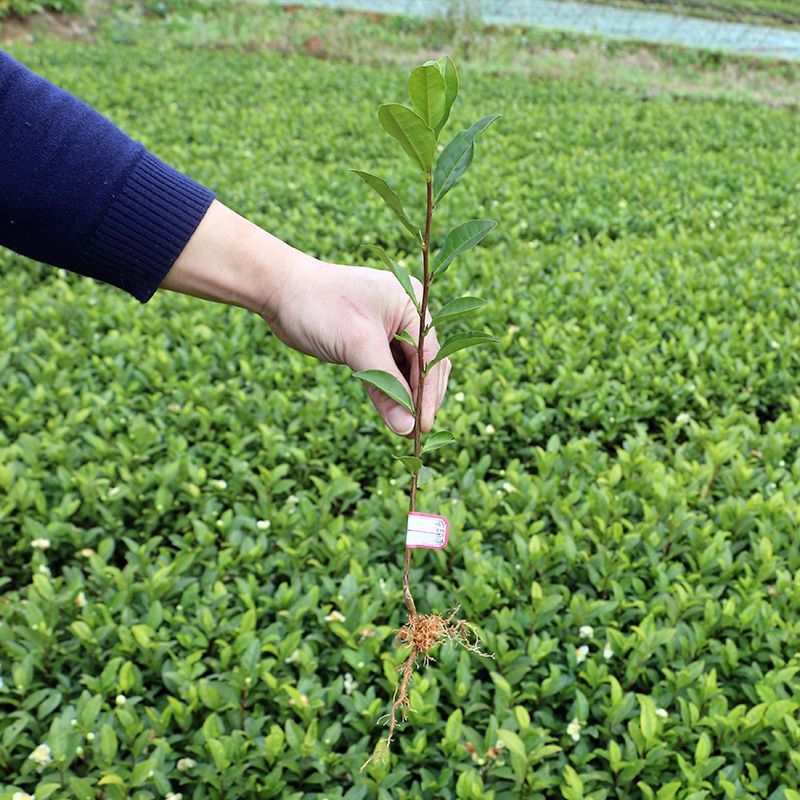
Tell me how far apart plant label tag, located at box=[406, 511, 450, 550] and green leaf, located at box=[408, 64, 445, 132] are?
499 millimetres

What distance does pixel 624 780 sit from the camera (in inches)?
70.1

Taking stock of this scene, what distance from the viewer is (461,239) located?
103 cm

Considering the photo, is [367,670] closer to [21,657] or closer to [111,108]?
[21,657]

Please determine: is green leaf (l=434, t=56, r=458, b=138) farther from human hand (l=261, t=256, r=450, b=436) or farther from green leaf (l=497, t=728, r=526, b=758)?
green leaf (l=497, t=728, r=526, b=758)

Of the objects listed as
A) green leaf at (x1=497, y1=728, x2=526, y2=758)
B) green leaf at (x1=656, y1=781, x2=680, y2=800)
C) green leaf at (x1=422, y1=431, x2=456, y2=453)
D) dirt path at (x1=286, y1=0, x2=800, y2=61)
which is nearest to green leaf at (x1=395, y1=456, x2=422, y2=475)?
green leaf at (x1=422, y1=431, x2=456, y2=453)

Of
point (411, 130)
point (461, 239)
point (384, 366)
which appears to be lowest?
point (384, 366)

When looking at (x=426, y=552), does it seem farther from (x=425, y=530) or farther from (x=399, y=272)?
(x=399, y=272)

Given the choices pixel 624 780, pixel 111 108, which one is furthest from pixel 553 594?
pixel 111 108

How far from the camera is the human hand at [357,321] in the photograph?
129cm

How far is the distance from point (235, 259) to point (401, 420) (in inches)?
17.2

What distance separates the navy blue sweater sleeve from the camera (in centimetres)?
127

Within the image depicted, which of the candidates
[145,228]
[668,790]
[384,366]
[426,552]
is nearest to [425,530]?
[384,366]

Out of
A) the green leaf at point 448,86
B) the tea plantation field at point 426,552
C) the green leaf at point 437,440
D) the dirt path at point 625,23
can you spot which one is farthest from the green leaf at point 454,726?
the dirt path at point 625,23

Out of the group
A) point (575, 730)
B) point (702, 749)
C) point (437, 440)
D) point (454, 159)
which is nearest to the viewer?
point (454, 159)
